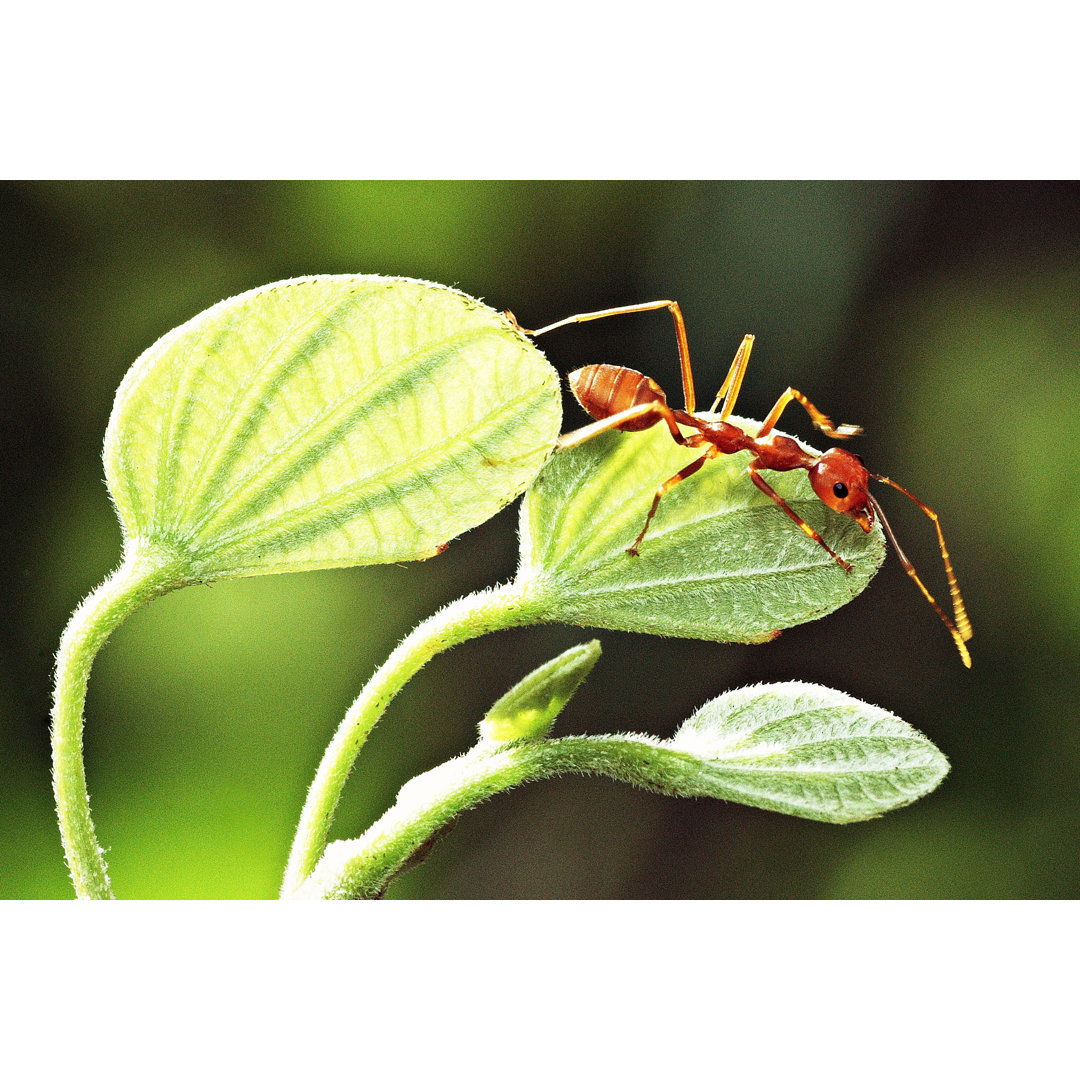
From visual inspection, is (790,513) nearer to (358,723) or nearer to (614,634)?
(358,723)

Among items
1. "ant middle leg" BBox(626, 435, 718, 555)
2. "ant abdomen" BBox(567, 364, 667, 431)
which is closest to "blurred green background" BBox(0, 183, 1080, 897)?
"ant abdomen" BBox(567, 364, 667, 431)

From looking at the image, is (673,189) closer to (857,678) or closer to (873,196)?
(873,196)

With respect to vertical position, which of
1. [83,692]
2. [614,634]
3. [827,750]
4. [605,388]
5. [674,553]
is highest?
[605,388]

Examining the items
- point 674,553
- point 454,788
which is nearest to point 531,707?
point 454,788

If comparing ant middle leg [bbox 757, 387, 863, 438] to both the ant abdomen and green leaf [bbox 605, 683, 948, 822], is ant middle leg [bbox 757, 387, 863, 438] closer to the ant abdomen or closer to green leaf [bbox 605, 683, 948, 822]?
the ant abdomen

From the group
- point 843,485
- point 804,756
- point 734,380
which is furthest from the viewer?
point 734,380

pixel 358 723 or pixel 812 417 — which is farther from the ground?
pixel 812 417

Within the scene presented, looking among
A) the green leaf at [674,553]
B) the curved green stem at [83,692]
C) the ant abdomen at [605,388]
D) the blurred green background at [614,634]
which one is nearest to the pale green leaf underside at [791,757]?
the green leaf at [674,553]
